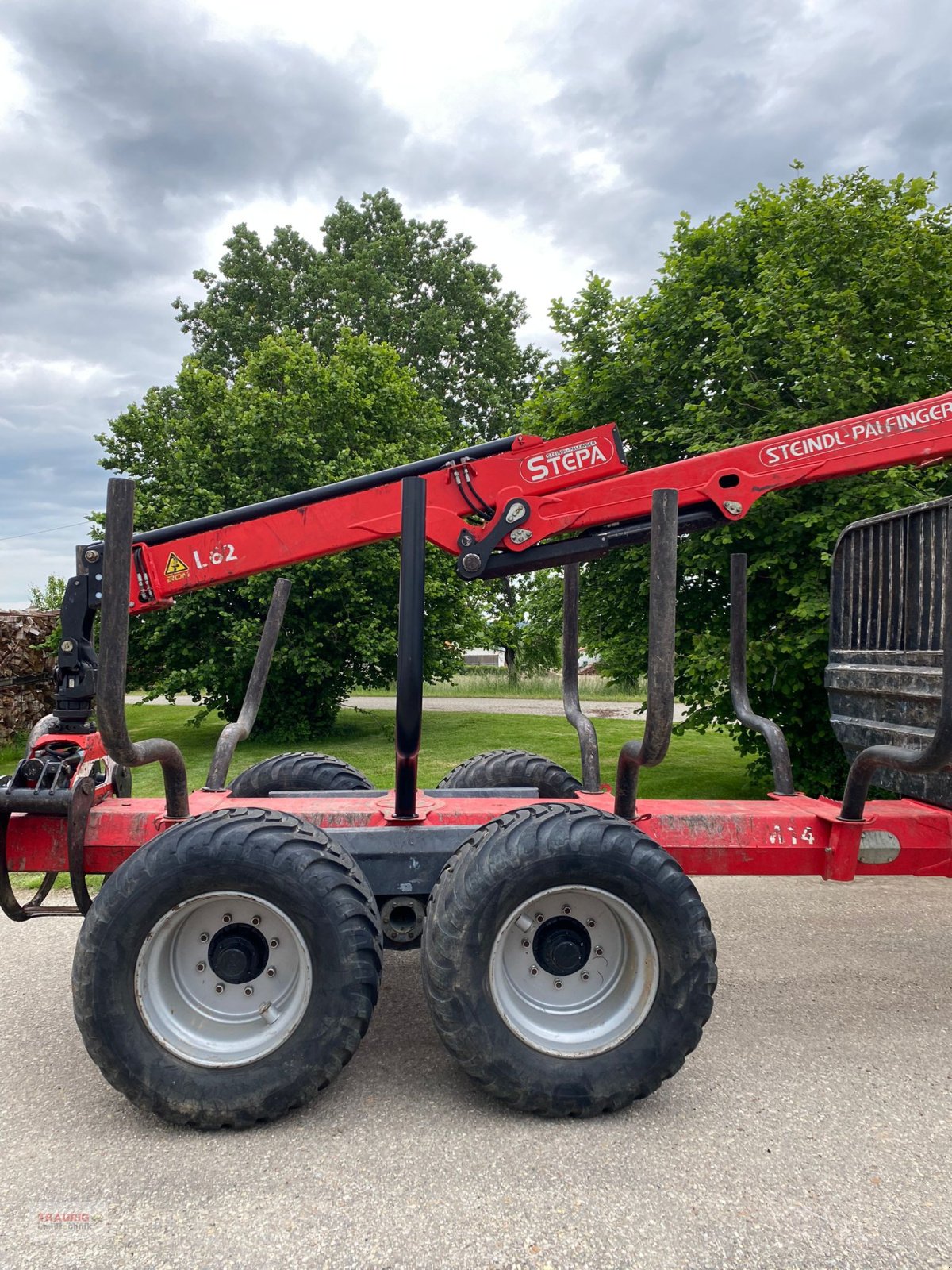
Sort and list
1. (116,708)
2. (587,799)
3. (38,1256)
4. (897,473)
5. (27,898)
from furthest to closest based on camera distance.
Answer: (897,473) → (27,898) → (587,799) → (116,708) → (38,1256)

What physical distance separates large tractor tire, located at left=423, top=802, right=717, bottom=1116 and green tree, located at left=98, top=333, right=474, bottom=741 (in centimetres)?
855

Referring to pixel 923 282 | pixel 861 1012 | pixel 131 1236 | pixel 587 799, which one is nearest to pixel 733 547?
pixel 923 282

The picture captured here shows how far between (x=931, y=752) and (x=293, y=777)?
9.97ft

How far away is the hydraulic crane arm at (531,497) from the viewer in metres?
3.77

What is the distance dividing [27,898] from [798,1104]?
4714 mm

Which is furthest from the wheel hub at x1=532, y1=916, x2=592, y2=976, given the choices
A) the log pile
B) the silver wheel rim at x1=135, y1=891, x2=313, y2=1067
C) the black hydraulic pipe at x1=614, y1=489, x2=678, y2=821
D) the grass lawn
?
the log pile

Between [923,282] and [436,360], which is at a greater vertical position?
[436,360]

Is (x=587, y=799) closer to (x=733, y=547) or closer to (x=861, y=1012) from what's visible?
(x=861, y=1012)

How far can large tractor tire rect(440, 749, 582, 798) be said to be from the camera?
4660 millimetres

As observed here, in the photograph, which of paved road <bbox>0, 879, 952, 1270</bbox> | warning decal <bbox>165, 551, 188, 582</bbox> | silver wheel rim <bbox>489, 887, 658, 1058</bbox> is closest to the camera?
paved road <bbox>0, 879, 952, 1270</bbox>

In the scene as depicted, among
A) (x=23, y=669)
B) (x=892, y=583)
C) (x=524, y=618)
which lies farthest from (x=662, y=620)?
(x=23, y=669)

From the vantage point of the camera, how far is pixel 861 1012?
3715mm

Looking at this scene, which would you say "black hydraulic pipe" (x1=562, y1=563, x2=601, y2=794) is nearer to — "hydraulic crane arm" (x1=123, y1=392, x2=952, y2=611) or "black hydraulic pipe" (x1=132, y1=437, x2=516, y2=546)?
"hydraulic crane arm" (x1=123, y1=392, x2=952, y2=611)

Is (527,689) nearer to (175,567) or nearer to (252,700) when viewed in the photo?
(252,700)
